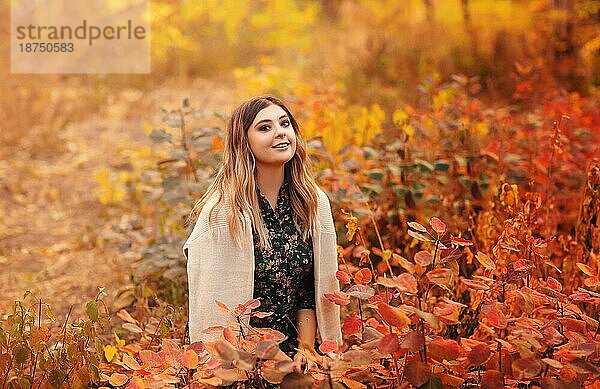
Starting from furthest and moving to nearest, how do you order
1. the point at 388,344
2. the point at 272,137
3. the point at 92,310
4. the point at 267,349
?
1. the point at 272,137
2. the point at 92,310
3. the point at 388,344
4. the point at 267,349

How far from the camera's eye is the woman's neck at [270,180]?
243 cm

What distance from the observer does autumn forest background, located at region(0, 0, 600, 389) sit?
6.41ft

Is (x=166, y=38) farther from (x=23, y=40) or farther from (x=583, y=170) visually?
(x=583, y=170)

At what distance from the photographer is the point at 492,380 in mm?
1893

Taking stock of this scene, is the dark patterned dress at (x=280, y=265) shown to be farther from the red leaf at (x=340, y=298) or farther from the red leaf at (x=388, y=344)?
the red leaf at (x=388, y=344)

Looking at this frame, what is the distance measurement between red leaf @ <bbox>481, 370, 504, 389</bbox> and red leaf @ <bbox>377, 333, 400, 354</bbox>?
0.82ft

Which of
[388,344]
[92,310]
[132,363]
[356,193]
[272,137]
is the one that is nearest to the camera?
[388,344]

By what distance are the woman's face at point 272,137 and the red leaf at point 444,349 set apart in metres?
0.72

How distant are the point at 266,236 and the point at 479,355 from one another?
0.76 meters

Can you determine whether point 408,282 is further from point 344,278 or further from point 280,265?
point 280,265

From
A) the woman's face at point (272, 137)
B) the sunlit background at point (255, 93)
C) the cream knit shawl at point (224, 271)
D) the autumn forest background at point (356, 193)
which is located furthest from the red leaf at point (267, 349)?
the sunlit background at point (255, 93)

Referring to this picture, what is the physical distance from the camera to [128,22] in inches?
347

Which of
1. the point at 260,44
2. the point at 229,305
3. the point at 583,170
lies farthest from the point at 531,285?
the point at 260,44

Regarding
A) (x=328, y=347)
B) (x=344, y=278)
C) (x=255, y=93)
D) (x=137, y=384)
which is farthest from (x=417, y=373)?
(x=255, y=93)
